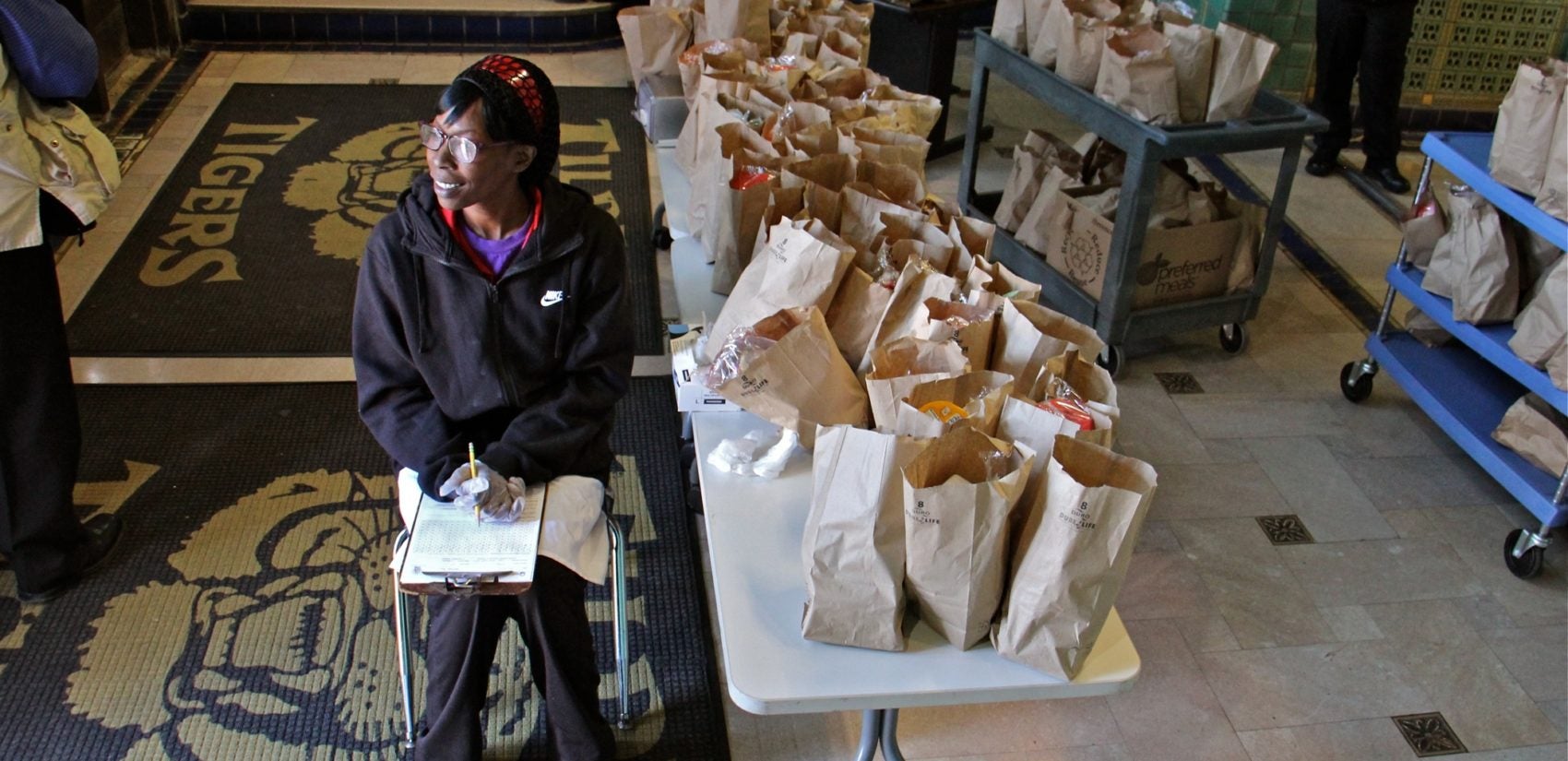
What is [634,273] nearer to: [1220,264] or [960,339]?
[1220,264]

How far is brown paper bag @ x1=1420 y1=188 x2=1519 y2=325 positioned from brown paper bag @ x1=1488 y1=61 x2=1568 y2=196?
180mm

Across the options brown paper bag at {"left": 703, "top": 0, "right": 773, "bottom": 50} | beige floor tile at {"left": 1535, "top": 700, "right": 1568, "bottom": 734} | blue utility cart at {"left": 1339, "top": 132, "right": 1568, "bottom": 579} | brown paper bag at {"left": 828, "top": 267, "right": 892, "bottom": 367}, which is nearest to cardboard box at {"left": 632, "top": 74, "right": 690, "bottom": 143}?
brown paper bag at {"left": 703, "top": 0, "right": 773, "bottom": 50}

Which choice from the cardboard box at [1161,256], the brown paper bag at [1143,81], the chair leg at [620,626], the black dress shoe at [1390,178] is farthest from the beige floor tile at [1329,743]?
the black dress shoe at [1390,178]

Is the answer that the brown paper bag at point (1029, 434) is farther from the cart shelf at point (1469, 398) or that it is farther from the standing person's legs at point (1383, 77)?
the standing person's legs at point (1383, 77)

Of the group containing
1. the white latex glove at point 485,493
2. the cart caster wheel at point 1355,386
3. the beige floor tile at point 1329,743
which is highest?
the white latex glove at point 485,493

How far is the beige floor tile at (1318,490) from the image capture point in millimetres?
3633

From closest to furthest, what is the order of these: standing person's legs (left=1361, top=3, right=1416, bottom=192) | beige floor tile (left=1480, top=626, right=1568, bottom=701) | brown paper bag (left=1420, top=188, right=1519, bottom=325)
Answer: beige floor tile (left=1480, top=626, right=1568, bottom=701) < brown paper bag (left=1420, top=188, right=1519, bottom=325) < standing person's legs (left=1361, top=3, right=1416, bottom=192)

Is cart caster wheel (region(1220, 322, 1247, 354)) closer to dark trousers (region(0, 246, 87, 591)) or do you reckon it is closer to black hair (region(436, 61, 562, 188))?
black hair (region(436, 61, 562, 188))

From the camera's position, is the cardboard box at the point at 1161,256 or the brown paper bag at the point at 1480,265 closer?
the brown paper bag at the point at 1480,265

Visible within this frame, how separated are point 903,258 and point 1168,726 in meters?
1.27

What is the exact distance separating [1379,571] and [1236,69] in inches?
62.1

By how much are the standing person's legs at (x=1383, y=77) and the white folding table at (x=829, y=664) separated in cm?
455

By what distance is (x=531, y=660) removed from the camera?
98.8 inches

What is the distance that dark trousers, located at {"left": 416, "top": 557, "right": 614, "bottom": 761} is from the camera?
2.36 metres
